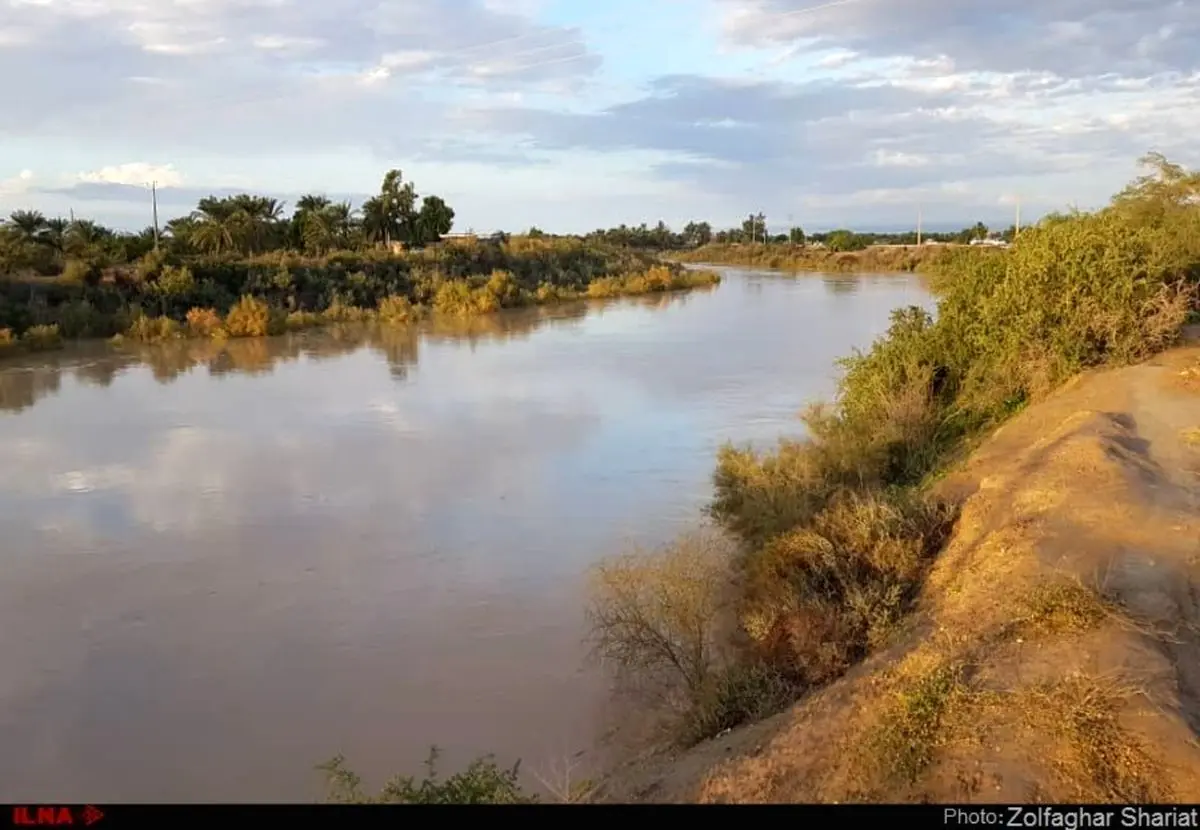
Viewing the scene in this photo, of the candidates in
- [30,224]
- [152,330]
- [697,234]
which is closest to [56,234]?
[30,224]

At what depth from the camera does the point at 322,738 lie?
6.60m

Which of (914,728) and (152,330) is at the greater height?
(152,330)

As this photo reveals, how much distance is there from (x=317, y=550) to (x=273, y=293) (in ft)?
86.7

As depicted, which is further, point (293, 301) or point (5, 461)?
point (293, 301)

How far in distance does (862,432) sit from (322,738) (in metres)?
7.33

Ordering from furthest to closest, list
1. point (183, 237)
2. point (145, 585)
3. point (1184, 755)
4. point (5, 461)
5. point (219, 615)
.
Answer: point (183, 237)
point (5, 461)
point (145, 585)
point (219, 615)
point (1184, 755)

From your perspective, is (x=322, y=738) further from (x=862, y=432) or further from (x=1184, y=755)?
(x=862, y=432)

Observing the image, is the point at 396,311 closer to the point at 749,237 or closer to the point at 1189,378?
the point at 1189,378

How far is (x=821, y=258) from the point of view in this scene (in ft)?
251

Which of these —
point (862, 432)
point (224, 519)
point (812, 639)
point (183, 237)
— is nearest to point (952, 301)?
point (862, 432)

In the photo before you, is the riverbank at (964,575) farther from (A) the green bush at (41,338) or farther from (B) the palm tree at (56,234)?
(B) the palm tree at (56,234)

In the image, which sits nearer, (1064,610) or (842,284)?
(1064,610)
